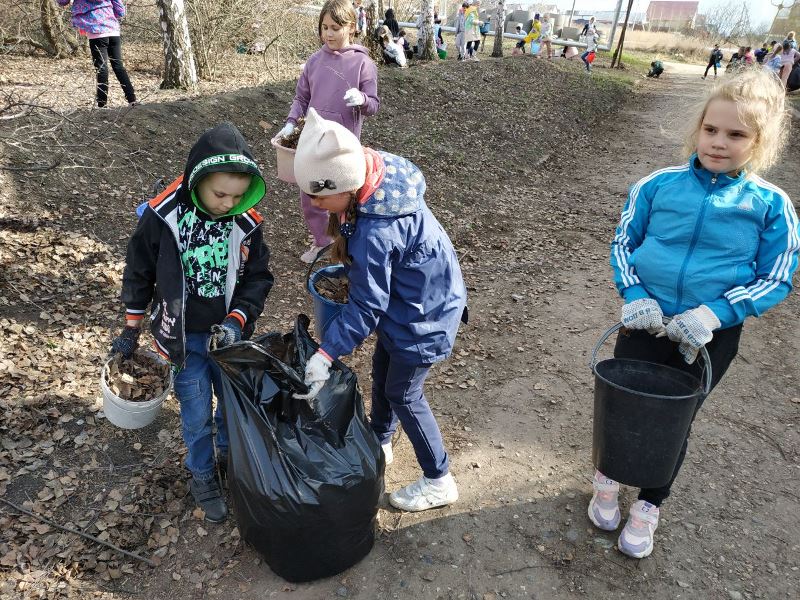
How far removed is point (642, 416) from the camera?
1.97 metres

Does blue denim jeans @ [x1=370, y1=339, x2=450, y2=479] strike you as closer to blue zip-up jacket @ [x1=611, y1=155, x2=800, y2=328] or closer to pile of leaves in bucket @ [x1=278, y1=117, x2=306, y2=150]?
blue zip-up jacket @ [x1=611, y1=155, x2=800, y2=328]

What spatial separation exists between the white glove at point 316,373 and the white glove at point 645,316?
1054mm

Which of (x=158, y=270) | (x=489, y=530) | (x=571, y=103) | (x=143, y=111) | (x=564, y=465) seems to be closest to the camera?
(x=158, y=270)

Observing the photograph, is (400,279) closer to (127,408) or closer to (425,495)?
(425,495)

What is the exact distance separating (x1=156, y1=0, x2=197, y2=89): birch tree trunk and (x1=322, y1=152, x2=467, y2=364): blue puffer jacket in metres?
6.29

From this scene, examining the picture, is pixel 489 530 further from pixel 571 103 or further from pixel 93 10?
pixel 571 103

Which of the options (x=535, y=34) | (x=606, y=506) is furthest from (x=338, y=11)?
(x=535, y=34)

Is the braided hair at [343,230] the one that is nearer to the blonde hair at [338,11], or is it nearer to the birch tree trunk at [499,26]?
the blonde hair at [338,11]

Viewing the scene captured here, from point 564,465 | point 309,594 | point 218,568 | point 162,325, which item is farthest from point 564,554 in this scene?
point 162,325

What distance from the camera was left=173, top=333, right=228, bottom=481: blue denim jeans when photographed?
225 cm

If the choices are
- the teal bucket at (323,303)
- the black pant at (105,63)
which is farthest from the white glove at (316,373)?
the black pant at (105,63)

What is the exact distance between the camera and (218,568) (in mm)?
2256

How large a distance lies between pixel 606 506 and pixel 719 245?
118 centimetres

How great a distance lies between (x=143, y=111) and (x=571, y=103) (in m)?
8.31
